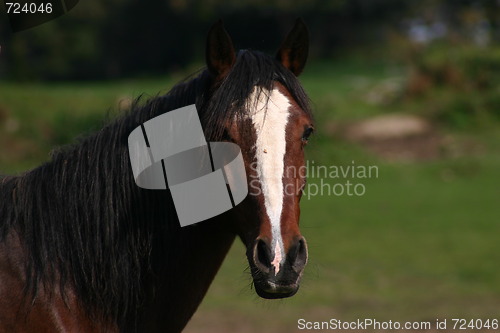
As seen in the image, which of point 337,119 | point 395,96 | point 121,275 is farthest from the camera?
point 395,96

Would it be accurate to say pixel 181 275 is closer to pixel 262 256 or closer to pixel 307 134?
pixel 262 256

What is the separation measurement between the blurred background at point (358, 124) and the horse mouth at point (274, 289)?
8.3 inches

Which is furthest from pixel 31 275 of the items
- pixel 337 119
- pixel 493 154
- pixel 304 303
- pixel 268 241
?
pixel 337 119

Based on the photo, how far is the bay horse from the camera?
319 cm

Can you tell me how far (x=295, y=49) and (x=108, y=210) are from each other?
42.1 inches

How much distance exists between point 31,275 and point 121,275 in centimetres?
36

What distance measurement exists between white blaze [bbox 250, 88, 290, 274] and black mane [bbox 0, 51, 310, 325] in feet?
0.25

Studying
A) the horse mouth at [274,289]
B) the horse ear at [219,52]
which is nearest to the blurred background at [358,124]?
the horse mouth at [274,289]

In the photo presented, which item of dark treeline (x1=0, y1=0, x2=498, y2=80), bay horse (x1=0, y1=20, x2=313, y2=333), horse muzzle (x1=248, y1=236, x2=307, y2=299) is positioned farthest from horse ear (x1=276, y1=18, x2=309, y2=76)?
dark treeline (x1=0, y1=0, x2=498, y2=80)

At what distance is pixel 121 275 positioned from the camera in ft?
11.0

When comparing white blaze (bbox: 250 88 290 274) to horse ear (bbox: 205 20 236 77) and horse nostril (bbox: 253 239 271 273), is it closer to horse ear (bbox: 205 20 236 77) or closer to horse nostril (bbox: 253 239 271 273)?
horse nostril (bbox: 253 239 271 273)

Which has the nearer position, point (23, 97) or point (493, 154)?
point (493, 154)

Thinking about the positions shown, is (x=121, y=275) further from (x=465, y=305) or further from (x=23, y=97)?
(x=23, y=97)

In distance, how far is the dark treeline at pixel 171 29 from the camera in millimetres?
32656
